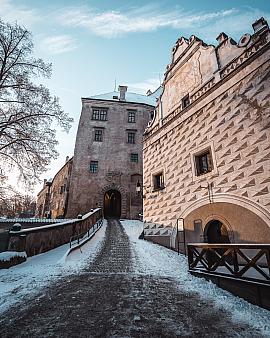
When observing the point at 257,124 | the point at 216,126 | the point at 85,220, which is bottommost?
the point at 85,220

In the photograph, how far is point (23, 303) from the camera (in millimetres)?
3723

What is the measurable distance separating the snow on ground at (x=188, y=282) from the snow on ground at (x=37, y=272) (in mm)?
2212

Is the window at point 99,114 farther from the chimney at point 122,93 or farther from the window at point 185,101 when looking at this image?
the window at point 185,101

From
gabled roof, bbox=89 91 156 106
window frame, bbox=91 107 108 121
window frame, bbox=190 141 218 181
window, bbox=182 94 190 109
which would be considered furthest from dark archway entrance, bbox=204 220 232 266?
gabled roof, bbox=89 91 156 106

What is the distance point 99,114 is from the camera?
26062 mm

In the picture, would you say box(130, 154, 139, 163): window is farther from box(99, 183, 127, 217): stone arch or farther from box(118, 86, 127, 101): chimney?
box(118, 86, 127, 101): chimney

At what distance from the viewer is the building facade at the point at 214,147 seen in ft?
22.6

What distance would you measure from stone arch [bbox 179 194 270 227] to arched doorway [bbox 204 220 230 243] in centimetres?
93

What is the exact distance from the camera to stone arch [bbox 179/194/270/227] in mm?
6349

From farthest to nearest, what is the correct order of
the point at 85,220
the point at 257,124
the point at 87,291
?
the point at 85,220
the point at 257,124
the point at 87,291

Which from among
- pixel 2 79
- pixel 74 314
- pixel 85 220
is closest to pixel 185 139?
pixel 85 220

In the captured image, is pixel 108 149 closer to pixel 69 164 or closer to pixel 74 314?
pixel 69 164

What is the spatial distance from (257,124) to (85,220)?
34.3 ft

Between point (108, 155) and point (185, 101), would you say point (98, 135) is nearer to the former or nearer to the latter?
point (108, 155)
